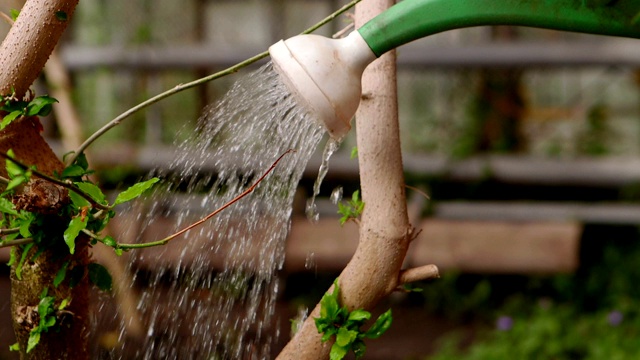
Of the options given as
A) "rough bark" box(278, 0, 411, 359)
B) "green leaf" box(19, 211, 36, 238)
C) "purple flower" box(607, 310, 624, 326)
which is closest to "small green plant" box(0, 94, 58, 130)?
"green leaf" box(19, 211, 36, 238)

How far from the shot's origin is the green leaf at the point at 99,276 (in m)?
1.00

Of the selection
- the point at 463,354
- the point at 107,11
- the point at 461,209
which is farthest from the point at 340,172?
the point at 107,11

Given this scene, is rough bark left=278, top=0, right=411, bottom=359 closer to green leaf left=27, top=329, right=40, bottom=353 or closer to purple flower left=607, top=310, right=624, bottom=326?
green leaf left=27, top=329, right=40, bottom=353

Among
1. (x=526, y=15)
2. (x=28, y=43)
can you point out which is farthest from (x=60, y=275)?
(x=526, y=15)

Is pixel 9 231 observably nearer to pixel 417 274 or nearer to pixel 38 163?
pixel 38 163

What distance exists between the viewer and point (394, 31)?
0.82 meters

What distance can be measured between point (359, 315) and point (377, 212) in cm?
13

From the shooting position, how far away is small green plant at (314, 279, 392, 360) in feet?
3.25

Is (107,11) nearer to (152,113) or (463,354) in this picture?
(152,113)

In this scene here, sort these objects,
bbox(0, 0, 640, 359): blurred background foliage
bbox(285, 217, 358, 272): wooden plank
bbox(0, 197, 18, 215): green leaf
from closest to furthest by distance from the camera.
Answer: bbox(0, 197, 18, 215): green leaf, bbox(0, 0, 640, 359): blurred background foliage, bbox(285, 217, 358, 272): wooden plank

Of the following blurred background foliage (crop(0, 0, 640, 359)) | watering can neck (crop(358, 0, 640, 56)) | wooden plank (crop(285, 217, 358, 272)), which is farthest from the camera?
wooden plank (crop(285, 217, 358, 272))

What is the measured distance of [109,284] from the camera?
1010mm

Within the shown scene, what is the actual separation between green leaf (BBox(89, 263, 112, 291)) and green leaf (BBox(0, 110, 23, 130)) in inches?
7.7

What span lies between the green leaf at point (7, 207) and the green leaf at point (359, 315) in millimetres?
397
